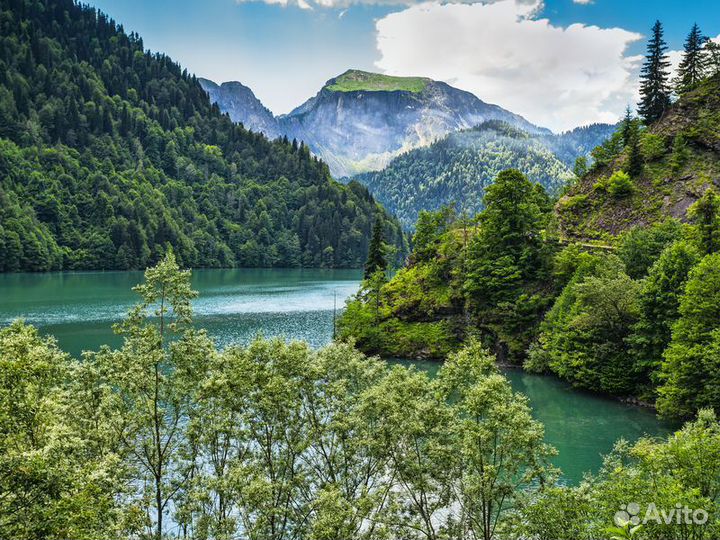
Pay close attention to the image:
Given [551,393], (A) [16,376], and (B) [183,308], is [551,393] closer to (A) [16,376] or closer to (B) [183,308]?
(B) [183,308]

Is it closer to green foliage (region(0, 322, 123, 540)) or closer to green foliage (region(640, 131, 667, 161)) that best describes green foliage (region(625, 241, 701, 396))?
green foliage (region(640, 131, 667, 161))

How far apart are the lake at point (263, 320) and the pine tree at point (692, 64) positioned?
59.5 m

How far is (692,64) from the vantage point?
8338 cm

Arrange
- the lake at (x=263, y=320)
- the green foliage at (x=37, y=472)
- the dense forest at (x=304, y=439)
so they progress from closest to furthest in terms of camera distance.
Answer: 1. the green foliage at (x=37, y=472)
2. the dense forest at (x=304, y=439)
3. the lake at (x=263, y=320)

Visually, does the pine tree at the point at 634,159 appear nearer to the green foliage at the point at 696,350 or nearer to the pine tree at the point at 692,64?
the pine tree at the point at 692,64

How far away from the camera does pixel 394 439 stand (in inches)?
800

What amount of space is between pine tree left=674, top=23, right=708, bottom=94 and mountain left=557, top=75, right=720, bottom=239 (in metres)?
3.46

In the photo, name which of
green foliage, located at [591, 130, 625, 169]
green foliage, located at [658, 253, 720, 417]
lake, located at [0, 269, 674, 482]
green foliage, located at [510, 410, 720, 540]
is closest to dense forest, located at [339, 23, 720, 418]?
green foliage, located at [658, 253, 720, 417]

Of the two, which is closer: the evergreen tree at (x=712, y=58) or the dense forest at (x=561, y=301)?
the dense forest at (x=561, y=301)

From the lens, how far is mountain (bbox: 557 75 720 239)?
2667 inches

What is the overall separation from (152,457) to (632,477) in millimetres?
17318

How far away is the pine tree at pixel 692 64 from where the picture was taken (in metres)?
82.2

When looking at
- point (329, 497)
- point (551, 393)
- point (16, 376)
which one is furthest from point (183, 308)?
point (551, 393)

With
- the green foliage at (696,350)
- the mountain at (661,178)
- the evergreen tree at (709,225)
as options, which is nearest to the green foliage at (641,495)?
the green foliage at (696,350)
